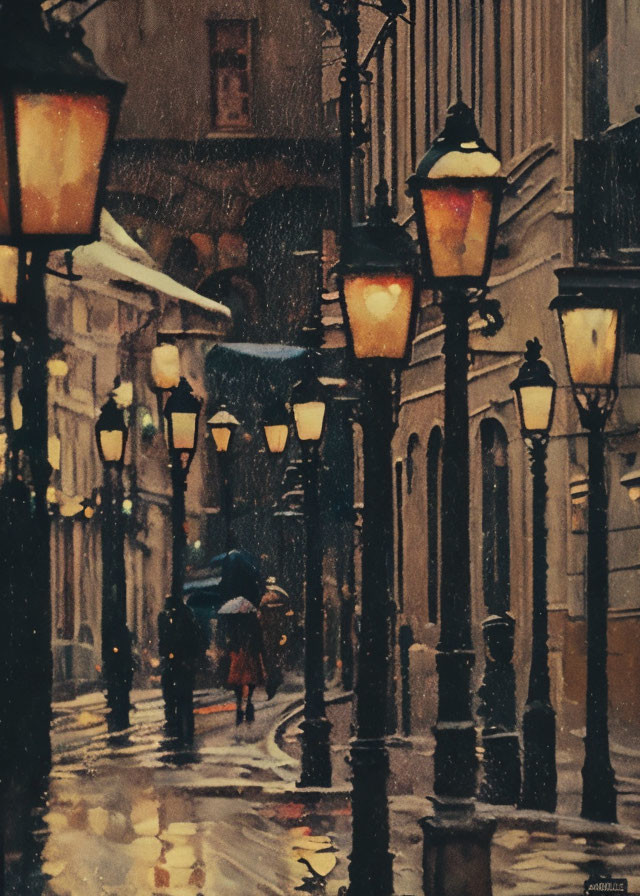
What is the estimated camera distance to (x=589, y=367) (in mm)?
14367

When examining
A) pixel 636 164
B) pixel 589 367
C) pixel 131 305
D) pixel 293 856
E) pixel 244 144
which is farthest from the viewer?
pixel 244 144

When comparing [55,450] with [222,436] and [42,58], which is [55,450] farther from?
[42,58]

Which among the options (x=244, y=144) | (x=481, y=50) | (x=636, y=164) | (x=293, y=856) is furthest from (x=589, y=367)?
(x=244, y=144)

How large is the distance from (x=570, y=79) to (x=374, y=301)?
12556 millimetres

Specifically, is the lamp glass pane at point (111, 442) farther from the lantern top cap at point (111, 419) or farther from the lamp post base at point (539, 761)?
the lamp post base at point (539, 761)

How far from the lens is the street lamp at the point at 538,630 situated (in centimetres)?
1563

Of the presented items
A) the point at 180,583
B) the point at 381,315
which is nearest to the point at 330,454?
the point at 180,583

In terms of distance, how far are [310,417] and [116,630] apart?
7.66 metres

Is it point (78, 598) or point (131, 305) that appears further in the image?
point (131, 305)

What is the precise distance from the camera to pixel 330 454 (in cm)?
4106

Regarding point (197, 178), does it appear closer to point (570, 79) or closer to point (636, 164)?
point (570, 79)

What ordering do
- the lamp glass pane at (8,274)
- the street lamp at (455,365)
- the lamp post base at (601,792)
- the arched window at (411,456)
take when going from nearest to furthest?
the street lamp at (455,365) → the lamp glass pane at (8,274) → the lamp post base at (601,792) → the arched window at (411,456)

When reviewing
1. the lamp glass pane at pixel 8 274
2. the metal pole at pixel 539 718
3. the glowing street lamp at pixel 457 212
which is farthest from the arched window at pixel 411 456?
the glowing street lamp at pixel 457 212

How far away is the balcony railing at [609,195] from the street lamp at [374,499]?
27.0 ft
